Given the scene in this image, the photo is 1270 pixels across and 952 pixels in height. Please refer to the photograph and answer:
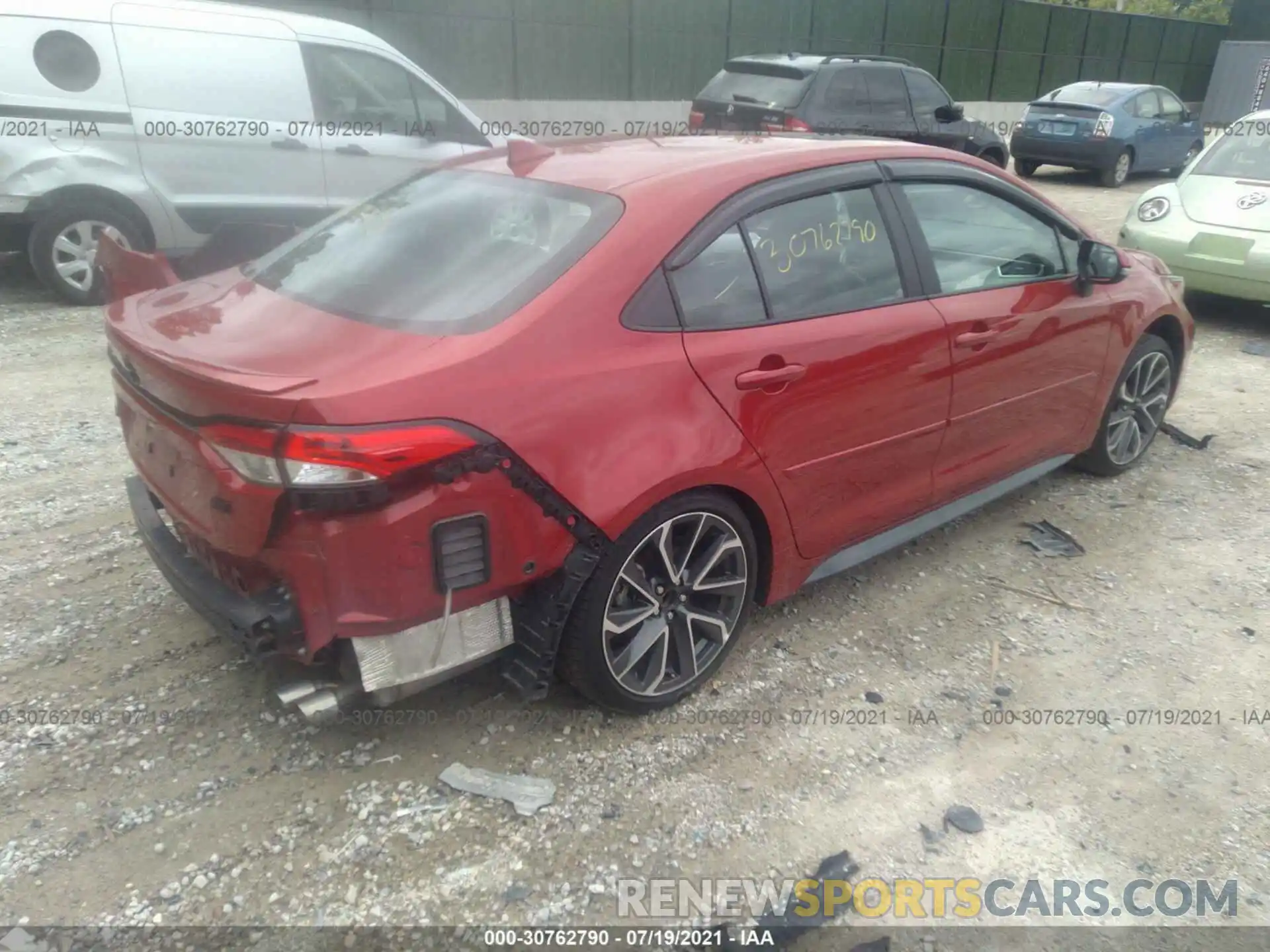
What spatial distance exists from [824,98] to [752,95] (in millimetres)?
764

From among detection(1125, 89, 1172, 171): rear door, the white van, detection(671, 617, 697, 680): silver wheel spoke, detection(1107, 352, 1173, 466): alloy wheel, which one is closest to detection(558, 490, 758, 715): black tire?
detection(671, 617, 697, 680): silver wheel spoke

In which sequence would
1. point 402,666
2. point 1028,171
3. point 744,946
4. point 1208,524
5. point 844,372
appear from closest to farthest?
point 744,946, point 402,666, point 844,372, point 1208,524, point 1028,171

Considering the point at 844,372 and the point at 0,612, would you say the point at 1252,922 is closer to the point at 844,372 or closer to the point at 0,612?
the point at 844,372

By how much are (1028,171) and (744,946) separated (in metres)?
16.4

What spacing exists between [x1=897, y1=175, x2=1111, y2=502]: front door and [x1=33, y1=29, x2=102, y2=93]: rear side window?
5.84 metres

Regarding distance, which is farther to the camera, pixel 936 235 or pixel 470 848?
pixel 936 235

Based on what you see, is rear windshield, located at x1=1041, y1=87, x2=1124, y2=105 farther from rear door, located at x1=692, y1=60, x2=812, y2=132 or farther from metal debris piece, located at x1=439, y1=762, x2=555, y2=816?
metal debris piece, located at x1=439, y1=762, x2=555, y2=816

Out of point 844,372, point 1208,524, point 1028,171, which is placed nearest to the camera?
point 844,372

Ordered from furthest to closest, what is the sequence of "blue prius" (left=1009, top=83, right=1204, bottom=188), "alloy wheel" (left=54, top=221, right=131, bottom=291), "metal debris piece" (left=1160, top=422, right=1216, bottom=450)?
1. "blue prius" (left=1009, top=83, right=1204, bottom=188)
2. "alloy wheel" (left=54, top=221, right=131, bottom=291)
3. "metal debris piece" (left=1160, top=422, right=1216, bottom=450)

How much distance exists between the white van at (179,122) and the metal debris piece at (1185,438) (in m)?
5.67

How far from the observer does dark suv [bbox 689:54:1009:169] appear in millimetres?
9984

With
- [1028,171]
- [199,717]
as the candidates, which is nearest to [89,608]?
[199,717]

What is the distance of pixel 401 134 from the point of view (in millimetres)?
7676

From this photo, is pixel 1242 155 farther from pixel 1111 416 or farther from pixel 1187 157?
pixel 1187 157
